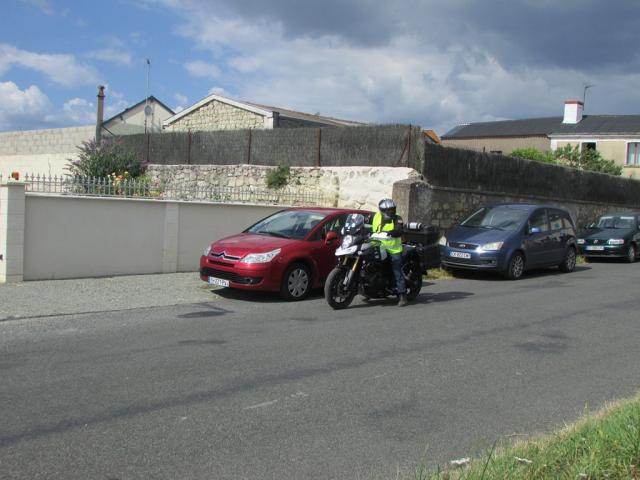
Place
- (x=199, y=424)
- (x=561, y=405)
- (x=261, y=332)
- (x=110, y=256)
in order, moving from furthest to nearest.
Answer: (x=110, y=256)
(x=261, y=332)
(x=561, y=405)
(x=199, y=424)

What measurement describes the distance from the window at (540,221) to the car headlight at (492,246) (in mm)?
1401

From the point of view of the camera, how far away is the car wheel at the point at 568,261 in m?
16.4

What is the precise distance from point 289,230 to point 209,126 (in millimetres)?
22580

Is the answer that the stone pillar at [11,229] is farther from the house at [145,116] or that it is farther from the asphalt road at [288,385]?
the house at [145,116]

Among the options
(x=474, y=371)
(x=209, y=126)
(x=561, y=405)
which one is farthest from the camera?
(x=209, y=126)

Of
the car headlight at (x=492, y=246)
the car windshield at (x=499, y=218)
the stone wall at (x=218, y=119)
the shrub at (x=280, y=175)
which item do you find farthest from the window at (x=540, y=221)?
the stone wall at (x=218, y=119)

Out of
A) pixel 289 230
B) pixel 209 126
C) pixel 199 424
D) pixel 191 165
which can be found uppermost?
pixel 209 126

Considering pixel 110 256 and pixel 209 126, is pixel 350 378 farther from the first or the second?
pixel 209 126

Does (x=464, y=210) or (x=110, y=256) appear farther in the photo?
(x=464, y=210)

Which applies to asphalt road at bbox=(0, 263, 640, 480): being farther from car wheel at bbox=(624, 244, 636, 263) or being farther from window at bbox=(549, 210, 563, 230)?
car wheel at bbox=(624, 244, 636, 263)

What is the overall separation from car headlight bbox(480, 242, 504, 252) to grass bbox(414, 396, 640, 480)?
9.85m

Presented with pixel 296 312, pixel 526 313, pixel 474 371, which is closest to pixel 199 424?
pixel 474 371

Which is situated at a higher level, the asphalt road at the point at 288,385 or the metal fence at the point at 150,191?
the metal fence at the point at 150,191

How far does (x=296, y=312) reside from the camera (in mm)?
9609
